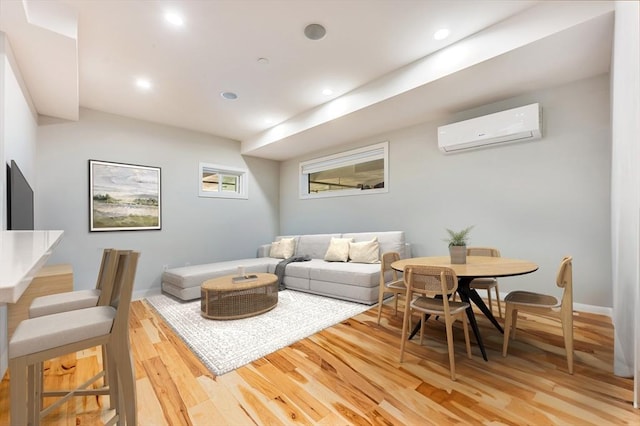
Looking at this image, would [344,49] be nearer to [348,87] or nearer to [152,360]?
[348,87]

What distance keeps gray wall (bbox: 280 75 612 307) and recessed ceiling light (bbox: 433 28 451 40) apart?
1.42m

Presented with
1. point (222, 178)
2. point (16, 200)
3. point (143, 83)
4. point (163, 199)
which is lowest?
point (16, 200)

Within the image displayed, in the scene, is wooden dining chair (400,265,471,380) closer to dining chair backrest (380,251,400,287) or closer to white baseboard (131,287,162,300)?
dining chair backrest (380,251,400,287)

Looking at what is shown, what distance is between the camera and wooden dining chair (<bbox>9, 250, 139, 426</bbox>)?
938mm

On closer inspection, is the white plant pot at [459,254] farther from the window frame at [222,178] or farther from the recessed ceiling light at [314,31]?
the window frame at [222,178]

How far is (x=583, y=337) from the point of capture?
2.42 metres

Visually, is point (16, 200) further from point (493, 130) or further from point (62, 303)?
point (493, 130)

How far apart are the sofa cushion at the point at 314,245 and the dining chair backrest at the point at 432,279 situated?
2.77m

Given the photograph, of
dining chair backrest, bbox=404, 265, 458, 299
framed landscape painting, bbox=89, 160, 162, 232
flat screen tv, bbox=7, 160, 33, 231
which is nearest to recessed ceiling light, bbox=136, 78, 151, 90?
framed landscape painting, bbox=89, 160, 162, 232

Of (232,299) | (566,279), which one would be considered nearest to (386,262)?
(566,279)

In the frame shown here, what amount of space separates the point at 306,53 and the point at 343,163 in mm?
2616

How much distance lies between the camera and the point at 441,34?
8.34 feet

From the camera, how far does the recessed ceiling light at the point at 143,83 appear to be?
3.27 meters

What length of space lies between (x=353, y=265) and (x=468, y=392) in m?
2.35
